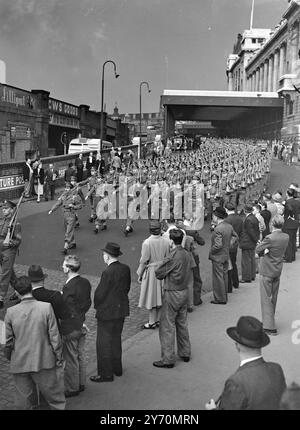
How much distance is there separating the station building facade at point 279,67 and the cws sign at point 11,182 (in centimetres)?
1987

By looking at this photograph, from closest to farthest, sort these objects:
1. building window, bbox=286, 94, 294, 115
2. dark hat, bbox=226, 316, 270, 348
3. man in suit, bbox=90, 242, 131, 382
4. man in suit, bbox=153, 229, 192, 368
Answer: dark hat, bbox=226, 316, 270, 348, man in suit, bbox=90, 242, 131, 382, man in suit, bbox=153, 229, 192, 368, building window, bbox=286, 94, 294, 115

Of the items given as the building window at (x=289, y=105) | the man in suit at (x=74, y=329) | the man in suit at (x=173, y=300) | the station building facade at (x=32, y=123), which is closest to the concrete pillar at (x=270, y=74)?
the building window at (x=289, y=105)

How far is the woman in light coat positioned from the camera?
7391mm

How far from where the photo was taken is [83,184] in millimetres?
23859

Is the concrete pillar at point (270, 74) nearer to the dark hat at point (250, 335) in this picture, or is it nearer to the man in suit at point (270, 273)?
the man in suit at point (270, 273)

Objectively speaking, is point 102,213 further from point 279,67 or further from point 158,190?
point 279,67

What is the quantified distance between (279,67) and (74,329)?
78653mm

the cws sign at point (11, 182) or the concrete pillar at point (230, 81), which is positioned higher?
the concrete pillar at point (230, 81)

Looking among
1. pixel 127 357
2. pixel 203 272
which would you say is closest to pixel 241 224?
pixel 203 272

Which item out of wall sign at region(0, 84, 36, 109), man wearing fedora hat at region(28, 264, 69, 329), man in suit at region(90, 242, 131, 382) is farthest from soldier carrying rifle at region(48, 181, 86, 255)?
wall sign at region(0, 84, 36, 109)

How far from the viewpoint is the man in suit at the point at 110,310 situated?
233 inches

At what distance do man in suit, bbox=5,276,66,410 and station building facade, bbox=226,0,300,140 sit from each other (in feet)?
102

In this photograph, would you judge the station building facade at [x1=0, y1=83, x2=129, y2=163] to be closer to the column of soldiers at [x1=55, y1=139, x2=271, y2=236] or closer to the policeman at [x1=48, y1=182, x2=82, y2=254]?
the column of soldiers at [x1=55, y1=139, x2=271, y2=236]
